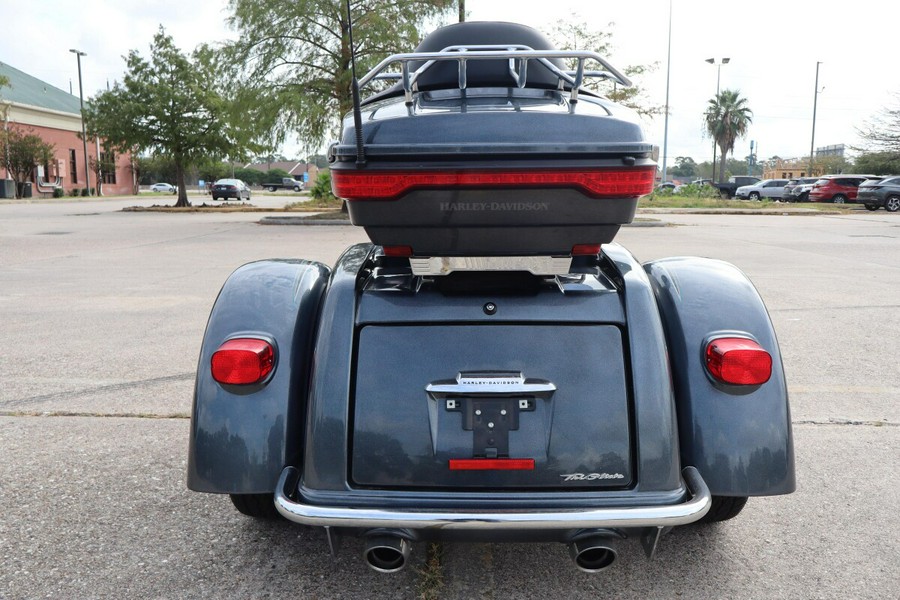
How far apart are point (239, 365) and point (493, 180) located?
3.39ft

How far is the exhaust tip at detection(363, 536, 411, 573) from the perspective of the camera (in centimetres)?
208

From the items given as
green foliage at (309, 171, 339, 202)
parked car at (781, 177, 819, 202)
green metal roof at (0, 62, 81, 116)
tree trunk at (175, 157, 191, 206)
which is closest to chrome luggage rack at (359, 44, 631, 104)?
green foliage at (309, 171, 339, 202)

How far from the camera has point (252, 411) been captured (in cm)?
241

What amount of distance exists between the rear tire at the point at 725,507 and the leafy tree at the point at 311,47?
63.0ft

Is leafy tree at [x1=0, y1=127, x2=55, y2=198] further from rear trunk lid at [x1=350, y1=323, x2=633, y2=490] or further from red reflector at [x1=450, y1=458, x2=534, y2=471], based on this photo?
red reflector at [x1=450, y1=458, x2=534, y2=471]

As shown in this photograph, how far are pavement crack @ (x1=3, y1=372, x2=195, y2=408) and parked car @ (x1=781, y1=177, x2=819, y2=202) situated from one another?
39.9 meters

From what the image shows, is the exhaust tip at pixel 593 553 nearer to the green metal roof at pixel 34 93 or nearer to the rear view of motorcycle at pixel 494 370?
the rear view of motorcycle at pixel 494 370

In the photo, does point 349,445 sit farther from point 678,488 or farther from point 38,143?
point 38,143

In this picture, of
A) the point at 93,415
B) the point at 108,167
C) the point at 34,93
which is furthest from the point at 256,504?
the point at 34,93

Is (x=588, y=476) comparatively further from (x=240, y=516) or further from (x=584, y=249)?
(x=240, y=516)

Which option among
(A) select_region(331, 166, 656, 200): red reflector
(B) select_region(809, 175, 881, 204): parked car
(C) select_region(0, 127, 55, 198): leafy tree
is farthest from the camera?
(C) select_region(0, 127, 55, 198): leafy tree

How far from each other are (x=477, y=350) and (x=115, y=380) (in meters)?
3.50

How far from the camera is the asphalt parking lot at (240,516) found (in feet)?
8.25

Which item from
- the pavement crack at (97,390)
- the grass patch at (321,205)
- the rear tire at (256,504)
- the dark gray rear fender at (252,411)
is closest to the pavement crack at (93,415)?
the pavement crack at (97,390)
